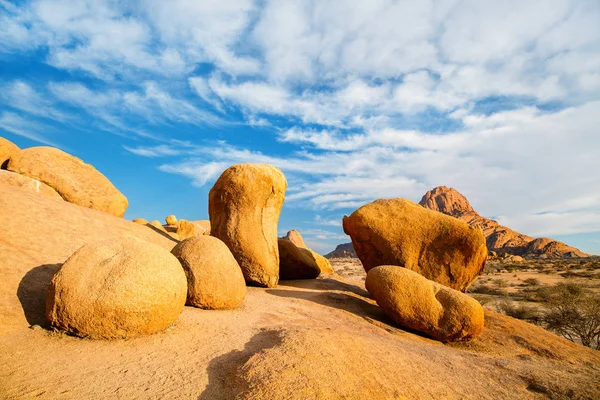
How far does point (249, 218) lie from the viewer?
29.6 feet

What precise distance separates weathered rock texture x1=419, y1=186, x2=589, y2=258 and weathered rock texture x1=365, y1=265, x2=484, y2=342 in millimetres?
47513

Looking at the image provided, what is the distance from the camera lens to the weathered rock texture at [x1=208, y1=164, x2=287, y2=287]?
8797mm

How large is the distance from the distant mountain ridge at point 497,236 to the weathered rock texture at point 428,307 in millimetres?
47513

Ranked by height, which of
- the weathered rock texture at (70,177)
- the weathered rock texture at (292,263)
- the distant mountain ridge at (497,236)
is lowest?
the weathered rock texture at (292,263)

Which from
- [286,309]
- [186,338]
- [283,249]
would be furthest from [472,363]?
[283,249]

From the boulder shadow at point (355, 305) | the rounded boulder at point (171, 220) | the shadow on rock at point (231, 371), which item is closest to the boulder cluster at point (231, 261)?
the boulder shadow at point (355, 305)

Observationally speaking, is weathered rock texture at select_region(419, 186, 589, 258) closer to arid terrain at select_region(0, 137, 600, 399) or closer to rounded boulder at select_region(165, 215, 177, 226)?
rounded boulder at select_region(165, 215, 177, 226)

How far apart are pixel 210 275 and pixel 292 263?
5.51 meters

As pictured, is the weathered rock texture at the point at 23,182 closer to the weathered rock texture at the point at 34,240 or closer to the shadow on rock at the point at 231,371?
the weathered rock texture at the point at 34,240

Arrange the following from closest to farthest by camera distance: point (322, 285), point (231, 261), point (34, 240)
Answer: point (34, 240), point (231, 261), point (322, 285)

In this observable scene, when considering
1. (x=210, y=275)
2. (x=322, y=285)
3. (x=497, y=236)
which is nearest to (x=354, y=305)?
(x=322, y=285)

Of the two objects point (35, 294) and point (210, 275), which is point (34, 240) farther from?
point (210, 275)

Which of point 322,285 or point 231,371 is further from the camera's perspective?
point 322,285

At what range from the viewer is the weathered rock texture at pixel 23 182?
8.37 metres
